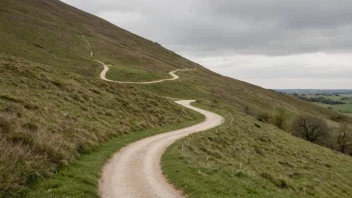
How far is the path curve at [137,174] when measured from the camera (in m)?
15.0

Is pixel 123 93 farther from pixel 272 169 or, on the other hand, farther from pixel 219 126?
pixel 272 169

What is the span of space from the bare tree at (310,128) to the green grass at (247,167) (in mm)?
26770

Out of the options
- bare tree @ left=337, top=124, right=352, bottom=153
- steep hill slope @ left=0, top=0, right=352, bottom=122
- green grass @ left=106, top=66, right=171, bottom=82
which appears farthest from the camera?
steep hill slope @ left=0, top=0, right=352, bottom=122

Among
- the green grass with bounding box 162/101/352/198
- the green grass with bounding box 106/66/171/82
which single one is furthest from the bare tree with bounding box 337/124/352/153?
the green grass with bounding box 106/66/171/82

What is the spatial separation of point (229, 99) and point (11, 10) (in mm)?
74309

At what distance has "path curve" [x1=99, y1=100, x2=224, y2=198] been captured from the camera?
49.1 feet

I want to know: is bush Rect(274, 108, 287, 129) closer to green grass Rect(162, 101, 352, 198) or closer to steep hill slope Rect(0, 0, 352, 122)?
steep hill slope Rect(0, 0, 352, 122)

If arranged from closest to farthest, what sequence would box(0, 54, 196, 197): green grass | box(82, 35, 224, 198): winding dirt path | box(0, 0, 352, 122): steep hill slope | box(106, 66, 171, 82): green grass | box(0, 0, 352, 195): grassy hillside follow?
box(0, 54, 196, 197): green grass, box(82, 35, 224, 198): winding dirt path, box(0, 0, 352, 195): grassy hillside, box(106, 66, 171, 82): green grass, box(0, 0, 352, 122): steep hill slope

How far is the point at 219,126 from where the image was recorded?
39.2 metres

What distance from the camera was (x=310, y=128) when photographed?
225ft

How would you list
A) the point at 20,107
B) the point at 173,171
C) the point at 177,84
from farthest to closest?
the point at 177,84 < the point at 20,107 < the point at 173,171

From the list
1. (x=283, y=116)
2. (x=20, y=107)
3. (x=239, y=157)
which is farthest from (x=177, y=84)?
(x=20, y=107)

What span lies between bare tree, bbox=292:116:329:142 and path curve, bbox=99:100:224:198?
49.0 metres

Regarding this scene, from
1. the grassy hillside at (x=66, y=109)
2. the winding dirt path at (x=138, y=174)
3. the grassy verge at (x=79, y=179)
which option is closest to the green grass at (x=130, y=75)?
the grassy hillside at (x=66, y=109)
